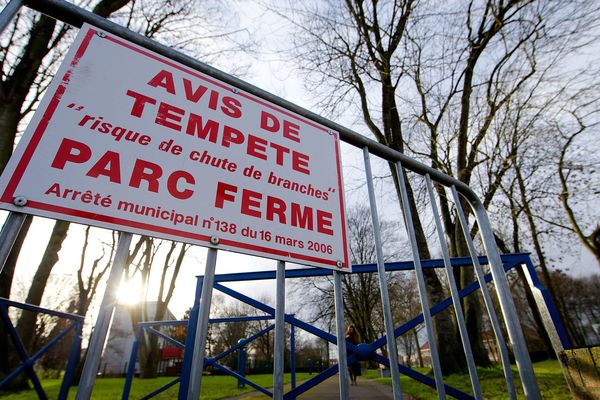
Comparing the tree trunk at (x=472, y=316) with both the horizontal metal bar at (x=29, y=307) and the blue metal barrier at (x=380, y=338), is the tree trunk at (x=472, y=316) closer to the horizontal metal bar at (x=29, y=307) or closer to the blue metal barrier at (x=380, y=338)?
the blue metal barrier at (x=380, y=338)

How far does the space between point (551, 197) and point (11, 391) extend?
17681 mm

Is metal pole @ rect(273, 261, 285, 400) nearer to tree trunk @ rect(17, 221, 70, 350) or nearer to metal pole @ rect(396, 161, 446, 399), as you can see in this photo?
metal pole @ rect(396, 161, 446, 399)

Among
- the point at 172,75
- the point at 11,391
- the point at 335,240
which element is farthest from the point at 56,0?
the point at 11,391

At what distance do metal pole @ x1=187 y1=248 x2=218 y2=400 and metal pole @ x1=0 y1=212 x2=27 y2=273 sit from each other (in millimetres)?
532

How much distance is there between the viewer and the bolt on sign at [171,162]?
0.98 m

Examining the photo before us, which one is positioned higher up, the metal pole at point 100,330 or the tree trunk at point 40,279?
the tree trunk at point 40,279

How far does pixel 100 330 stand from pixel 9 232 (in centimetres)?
38

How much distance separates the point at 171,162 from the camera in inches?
47.3

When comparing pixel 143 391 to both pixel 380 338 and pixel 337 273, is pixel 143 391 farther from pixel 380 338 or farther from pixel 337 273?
pixel 337 273

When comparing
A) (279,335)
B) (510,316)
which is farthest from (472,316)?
(279,335)

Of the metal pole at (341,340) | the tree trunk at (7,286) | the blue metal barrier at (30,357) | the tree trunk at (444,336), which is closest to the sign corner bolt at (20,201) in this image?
the metal pole at (341,340)

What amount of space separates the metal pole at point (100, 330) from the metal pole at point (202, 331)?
0.25m

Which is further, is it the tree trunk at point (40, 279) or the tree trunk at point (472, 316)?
the tree trunk at point (472, 316)

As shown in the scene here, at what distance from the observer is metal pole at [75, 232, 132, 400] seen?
31.8 inches
